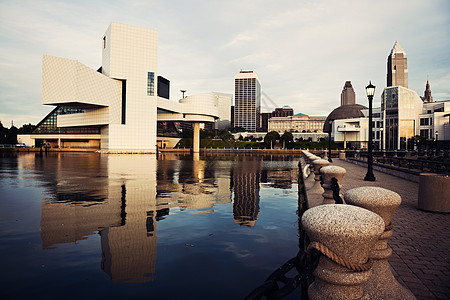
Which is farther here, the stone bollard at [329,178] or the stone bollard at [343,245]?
the stone bollard at [329,178]

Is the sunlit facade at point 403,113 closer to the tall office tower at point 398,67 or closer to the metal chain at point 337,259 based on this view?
the tall office tower at point 398,67

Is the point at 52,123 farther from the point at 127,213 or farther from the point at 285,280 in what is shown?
the point at 285,280

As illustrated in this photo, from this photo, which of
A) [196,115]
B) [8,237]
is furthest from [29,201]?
[196,115]

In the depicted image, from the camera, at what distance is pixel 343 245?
288 cm

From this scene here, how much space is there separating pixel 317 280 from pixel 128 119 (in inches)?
3153

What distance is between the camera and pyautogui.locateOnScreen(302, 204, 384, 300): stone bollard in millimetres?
2850

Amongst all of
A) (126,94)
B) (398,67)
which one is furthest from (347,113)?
(126,94)

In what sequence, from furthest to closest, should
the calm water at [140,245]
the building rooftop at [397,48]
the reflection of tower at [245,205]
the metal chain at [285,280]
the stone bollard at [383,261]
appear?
the building rooftop at [397,48] < the reflection of tower at [245,205] < the calm water at [140,245] < the stone bollard at [383,261] < the metal chain at [285,280]

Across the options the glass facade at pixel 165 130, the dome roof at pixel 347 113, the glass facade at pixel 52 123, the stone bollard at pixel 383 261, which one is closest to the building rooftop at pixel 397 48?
the dome roof at pixel 347 113

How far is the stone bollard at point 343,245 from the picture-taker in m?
2.85

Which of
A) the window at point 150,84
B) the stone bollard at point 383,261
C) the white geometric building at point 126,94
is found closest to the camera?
the stone bollard at point 383,261

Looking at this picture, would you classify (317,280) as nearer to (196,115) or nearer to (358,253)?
(358,253)

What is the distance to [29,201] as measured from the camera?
1250cm

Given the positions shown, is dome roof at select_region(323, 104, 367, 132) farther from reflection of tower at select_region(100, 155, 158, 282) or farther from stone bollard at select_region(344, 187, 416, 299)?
stone bollard at select_region(344, 187, 416, 299)
